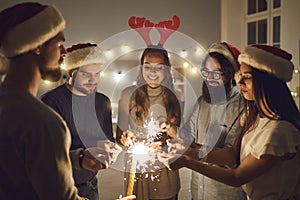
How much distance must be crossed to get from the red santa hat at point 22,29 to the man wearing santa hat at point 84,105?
0.99 m

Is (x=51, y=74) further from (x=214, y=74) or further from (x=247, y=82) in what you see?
(x=214, y=74)

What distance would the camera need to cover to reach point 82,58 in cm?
242

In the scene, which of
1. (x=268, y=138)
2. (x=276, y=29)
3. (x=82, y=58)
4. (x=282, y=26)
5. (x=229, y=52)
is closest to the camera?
(x=268, y=138)

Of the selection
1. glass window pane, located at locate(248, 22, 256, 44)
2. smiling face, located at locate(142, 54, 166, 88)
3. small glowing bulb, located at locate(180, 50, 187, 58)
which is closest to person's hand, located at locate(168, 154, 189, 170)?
smiling face, located at locate(142, 54, 166, 88)

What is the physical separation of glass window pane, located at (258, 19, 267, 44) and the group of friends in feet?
15.1

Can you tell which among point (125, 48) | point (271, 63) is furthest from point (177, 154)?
point (125, 48)

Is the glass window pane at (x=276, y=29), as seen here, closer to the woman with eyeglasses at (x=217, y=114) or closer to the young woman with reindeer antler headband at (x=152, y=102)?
the woman with eyeglasses at (x=217, y=114)

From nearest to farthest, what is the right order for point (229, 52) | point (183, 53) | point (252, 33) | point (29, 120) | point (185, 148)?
point (29, 120) → point (185, 148) → point (229, 52) → point (252, 33) → point (183, 53)

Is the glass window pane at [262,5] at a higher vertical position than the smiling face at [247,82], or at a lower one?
higher

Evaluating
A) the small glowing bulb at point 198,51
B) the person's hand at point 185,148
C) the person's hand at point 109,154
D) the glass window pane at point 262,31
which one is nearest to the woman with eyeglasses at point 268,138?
the person's hand at point 185,148

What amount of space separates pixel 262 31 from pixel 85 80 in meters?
5.48

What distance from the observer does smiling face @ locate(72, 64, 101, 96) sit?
7.52 ft

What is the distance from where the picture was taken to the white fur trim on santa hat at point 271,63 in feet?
Answer: 5.66

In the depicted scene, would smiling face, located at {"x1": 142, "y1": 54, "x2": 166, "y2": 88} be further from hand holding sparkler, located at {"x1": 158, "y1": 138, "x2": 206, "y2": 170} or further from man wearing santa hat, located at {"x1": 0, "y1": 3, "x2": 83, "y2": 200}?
man wearing santa hat, located at {"x1": 0, "y1": 3, "x2": 83, "y2": 200}
